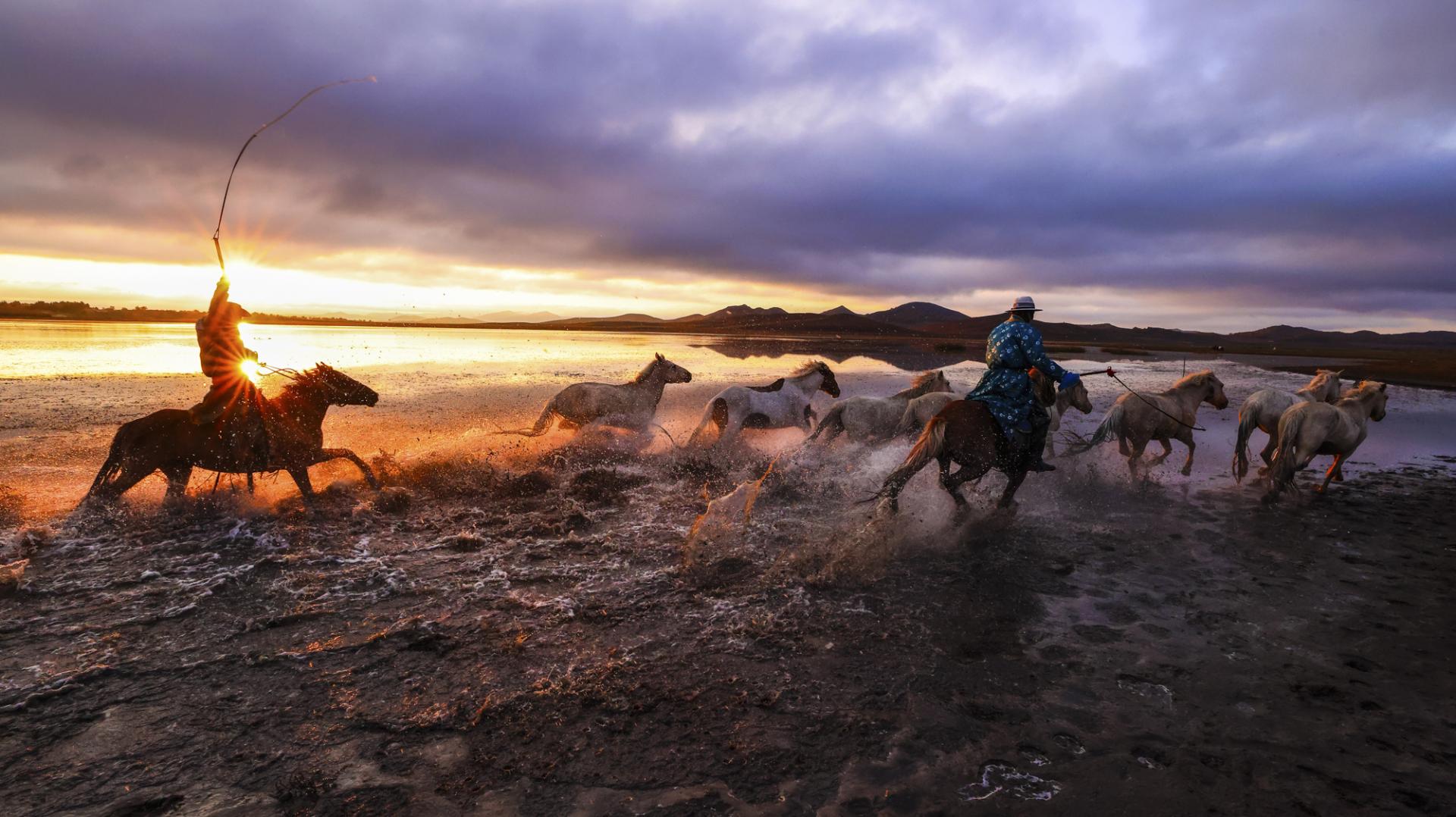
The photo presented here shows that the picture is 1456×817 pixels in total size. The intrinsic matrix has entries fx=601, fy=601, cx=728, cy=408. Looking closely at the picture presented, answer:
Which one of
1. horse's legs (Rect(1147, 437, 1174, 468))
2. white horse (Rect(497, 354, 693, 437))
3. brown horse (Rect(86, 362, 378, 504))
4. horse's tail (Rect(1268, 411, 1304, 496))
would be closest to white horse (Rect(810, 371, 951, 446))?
white horse (Rect(497, 354, 693, 437))

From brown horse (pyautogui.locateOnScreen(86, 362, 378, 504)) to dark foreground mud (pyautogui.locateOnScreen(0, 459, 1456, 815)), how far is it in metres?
0.49

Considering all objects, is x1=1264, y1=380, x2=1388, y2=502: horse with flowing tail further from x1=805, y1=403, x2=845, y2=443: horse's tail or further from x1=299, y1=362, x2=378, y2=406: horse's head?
x1=299, y1=362, x2=378, y2=406: horse's head

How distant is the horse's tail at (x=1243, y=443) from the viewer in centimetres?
1010

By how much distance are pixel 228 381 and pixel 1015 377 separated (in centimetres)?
929

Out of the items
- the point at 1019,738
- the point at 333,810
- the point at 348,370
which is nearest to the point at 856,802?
the point at 1019,738

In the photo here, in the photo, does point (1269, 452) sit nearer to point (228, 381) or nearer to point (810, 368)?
point (810, 368)

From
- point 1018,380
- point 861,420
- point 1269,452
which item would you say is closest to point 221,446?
point 861,420

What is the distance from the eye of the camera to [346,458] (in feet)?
25.9

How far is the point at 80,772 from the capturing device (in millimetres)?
2918

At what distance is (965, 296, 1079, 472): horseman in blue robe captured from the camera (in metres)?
7.19

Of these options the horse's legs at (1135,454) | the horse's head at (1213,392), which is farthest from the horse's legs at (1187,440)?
the horse's head at (1213,392)

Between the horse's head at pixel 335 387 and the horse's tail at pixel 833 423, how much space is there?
6.40m

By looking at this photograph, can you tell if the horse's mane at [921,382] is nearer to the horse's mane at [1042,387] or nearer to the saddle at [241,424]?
the horse's mane at [1042,387]

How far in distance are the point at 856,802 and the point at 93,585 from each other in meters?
6.31
